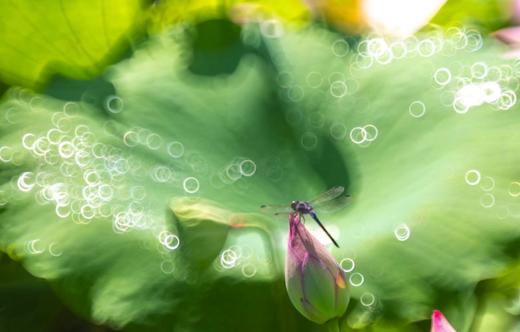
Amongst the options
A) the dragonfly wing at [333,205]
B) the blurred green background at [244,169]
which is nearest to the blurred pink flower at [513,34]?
the blurred green background at [244,169]

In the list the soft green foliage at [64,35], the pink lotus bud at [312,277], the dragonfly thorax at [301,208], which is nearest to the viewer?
the pink lotus bud at [312,277]

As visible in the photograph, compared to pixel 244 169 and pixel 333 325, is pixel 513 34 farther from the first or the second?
pixel 333 325

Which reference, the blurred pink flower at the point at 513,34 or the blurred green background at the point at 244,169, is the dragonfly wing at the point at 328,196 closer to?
the blurred green background at the point at 244,169

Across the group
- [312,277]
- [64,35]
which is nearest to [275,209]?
[312,277]

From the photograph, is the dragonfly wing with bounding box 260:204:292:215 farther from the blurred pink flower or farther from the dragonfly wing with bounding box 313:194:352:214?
the blurred pink flower

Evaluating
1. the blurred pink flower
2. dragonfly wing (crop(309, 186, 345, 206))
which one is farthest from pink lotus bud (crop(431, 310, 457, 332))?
the blurred pink flower

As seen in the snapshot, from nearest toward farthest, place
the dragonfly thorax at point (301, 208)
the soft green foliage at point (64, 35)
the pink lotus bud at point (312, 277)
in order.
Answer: the pink lotus bud at point (312, 277)
the dragonfly thorax at point (301, 208)
the soft green foliage at point (64, 35)

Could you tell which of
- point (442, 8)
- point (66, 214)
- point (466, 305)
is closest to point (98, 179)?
point (66, 214)
